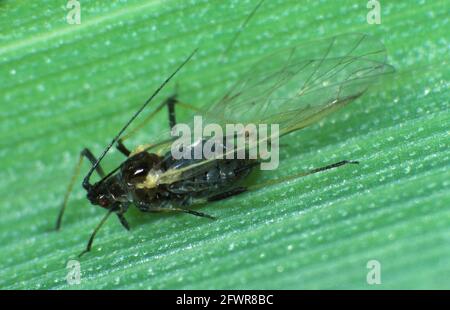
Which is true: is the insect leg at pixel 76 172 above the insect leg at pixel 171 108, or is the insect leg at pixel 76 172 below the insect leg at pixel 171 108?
below

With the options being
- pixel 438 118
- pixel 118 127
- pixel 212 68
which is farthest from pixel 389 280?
pixel 118 127

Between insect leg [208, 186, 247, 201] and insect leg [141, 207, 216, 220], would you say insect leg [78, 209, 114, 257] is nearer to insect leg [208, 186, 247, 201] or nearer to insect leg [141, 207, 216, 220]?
insect leg [141, 207, 216, 220]

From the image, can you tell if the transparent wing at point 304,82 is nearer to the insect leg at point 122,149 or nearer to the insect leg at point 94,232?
the insect leg at point 122,149

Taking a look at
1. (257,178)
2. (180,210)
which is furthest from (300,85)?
(180,210)

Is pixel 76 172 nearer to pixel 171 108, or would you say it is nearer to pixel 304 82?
pixel 171 108

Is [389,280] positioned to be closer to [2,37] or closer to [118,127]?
[118,127]

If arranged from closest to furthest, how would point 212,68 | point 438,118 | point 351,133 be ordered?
1. point 438,118
2. point 351,133
3. point 212,68

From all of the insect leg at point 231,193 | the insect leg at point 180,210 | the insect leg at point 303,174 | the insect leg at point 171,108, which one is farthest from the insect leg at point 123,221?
the insect leg at point 303,174
